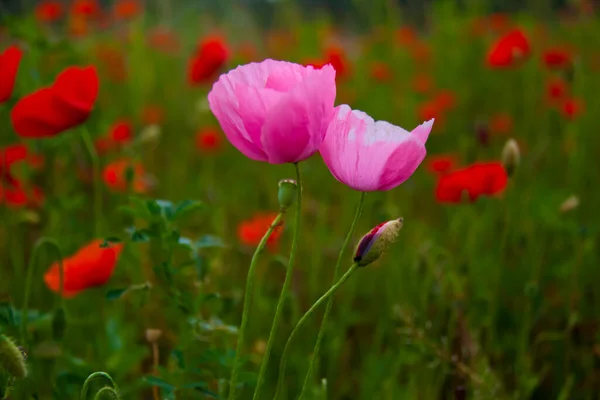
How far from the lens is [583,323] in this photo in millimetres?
1726

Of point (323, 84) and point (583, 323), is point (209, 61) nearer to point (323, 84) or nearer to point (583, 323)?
point (583, 323)

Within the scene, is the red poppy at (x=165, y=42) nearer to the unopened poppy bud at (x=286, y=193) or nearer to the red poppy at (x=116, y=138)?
the red poppy at (x=116, y=138)

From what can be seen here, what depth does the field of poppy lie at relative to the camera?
31.5 inches

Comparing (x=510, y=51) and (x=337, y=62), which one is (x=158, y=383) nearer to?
(x=337, y=62)

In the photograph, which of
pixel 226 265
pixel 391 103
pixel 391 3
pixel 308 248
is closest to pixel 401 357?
pixel 226 265

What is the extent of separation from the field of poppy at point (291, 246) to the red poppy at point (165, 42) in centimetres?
134

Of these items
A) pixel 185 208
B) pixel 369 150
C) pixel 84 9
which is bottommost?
pixel 84 9

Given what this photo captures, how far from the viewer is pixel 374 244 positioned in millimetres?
796

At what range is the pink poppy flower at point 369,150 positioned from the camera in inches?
30.4

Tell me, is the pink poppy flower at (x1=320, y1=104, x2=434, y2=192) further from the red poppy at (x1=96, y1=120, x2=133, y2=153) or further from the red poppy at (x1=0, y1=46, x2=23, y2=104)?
the red poppy at (x1=96, y1=120, x2=133, y2=153)

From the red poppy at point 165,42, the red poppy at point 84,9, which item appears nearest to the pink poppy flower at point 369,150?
the red poppy at point 84,9

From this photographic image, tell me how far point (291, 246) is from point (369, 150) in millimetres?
1111

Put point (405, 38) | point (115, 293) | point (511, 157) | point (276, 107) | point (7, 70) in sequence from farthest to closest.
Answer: point (405, 38)
point (511, 157)
point (7, 70)
point (115, 293)
point (276, 107)

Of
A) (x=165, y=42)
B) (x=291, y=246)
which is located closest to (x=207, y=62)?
(x=291, y=246)
